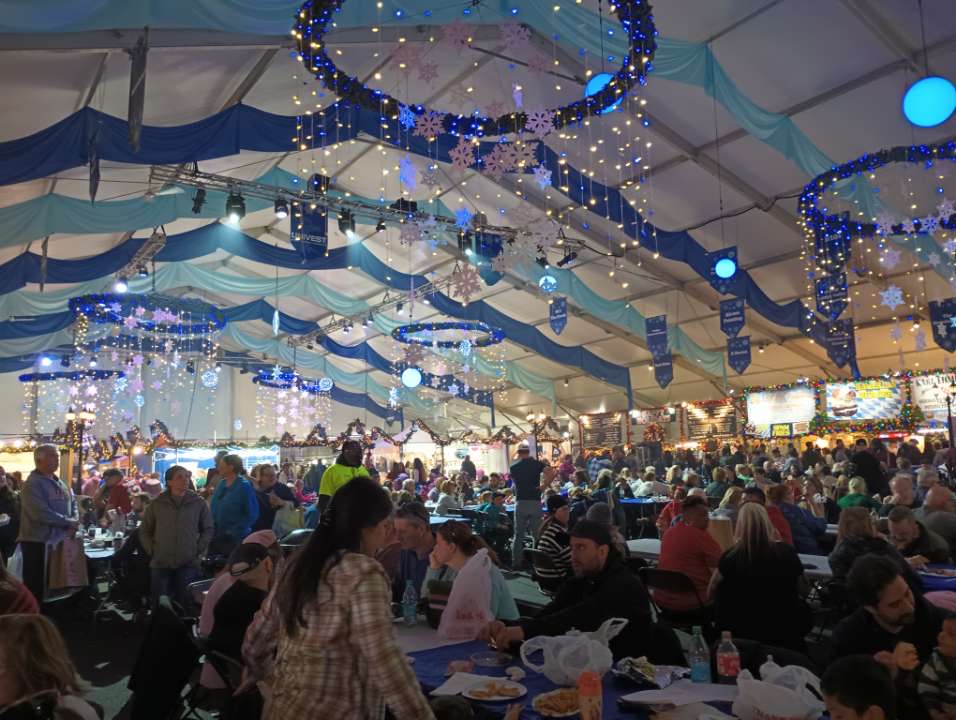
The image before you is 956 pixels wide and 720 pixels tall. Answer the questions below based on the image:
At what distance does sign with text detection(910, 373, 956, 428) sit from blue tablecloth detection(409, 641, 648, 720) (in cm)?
1518

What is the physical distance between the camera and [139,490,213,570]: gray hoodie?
558 cm

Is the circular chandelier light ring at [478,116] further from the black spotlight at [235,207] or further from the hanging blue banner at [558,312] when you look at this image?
the hanging blue banner at [558,312]

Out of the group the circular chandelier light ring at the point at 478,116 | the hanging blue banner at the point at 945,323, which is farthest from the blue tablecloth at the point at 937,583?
the hanging blue banner at the point at 945,323

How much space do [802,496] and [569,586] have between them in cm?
638

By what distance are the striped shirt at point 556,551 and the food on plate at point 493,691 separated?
2.91 metres

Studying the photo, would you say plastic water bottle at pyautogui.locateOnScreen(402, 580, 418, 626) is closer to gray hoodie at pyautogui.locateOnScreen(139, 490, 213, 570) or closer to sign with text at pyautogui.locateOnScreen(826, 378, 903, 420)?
gray hoodie at pyautogui.locateOnScreen(139, 490, 213, 570)

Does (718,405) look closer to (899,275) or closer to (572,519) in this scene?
(899,275)

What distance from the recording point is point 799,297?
1452cm

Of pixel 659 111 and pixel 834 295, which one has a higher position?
pixel 659 111

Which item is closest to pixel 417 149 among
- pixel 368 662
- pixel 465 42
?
pixel 465 42

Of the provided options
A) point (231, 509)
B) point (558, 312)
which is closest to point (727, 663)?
point (231, 509)

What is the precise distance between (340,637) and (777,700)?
115 centimetres

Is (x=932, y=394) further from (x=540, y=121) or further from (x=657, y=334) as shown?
(x=540, y=121)

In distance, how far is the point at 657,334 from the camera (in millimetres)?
14352
